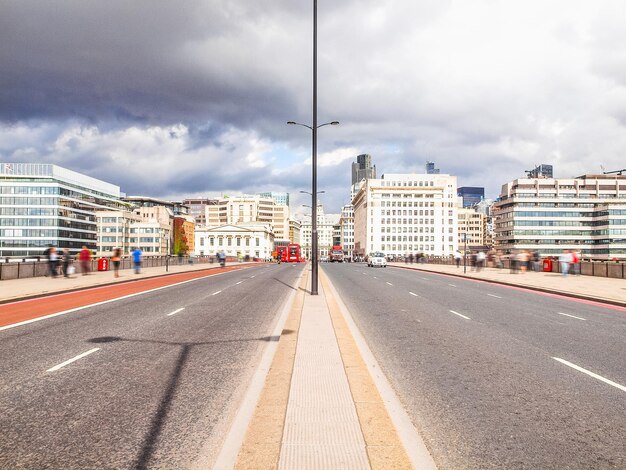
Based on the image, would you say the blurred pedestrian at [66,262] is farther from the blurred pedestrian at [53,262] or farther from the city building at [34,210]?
the city building at [34,210]

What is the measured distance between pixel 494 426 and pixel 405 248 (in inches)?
6497

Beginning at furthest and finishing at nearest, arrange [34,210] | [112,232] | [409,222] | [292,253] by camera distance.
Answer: [409,222]
[112,232]
[34,210]
[292,253]

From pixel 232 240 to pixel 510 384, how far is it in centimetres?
16149

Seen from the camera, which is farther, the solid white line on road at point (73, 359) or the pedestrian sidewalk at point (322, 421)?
the solid white line on road at point (73, 359)

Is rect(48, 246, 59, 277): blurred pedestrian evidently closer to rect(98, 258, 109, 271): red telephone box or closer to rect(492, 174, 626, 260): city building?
rect(98, 258, 109, 271): red telephone box

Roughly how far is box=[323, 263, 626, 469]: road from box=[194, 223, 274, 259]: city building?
152984 millimetres

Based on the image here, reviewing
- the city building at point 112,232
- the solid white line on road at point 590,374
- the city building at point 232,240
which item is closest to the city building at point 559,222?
the city building at point 232,240

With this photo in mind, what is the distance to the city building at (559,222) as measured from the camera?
131 metres

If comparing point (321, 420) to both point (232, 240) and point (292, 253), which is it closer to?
point (292, 253)

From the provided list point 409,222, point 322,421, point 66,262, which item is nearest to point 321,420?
point 322,421

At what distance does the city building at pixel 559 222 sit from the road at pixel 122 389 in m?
135

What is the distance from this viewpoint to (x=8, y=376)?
22.1 feet

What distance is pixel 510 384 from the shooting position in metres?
6.49

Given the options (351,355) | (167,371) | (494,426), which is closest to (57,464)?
(167,371)
